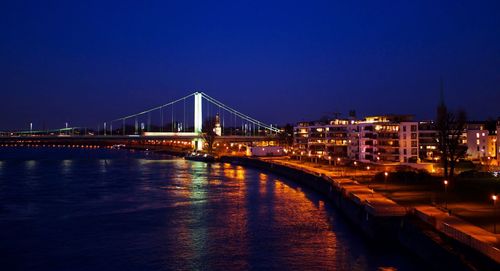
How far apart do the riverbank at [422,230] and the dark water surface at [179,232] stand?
0.33 metres

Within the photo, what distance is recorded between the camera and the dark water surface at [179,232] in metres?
9.23

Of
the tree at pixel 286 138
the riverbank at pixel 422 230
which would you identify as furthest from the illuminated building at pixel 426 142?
A: the tree at pixel 286 138

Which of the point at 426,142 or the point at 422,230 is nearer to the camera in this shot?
the point at 422,230

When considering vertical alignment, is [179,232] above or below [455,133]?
below

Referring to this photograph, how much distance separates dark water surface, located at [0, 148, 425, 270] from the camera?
363 inches

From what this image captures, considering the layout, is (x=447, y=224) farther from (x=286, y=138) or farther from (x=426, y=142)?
(x=286, y=138)

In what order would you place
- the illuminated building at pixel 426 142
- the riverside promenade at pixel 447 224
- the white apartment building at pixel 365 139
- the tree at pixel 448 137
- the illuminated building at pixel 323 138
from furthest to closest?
the illuminated building at pixel 323 138, the illuminated building at pixel 426 142, the white apartment building at pixel 365 139, the tree at pixel 448 137, the riverside promenade at pixel 447 224

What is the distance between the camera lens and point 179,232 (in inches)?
459

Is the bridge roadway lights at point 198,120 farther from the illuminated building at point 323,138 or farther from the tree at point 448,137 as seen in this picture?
the tree at point 448,137

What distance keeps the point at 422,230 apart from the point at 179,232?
5.13 metres

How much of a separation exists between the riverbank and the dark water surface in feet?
1.07

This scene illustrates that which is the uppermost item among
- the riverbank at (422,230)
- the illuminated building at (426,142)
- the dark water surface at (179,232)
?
the illuminated building at (426,142)

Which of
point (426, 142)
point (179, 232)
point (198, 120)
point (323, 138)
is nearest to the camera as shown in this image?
point (179, 232)

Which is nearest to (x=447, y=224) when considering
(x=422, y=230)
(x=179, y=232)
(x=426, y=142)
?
(x=422, y=230)
